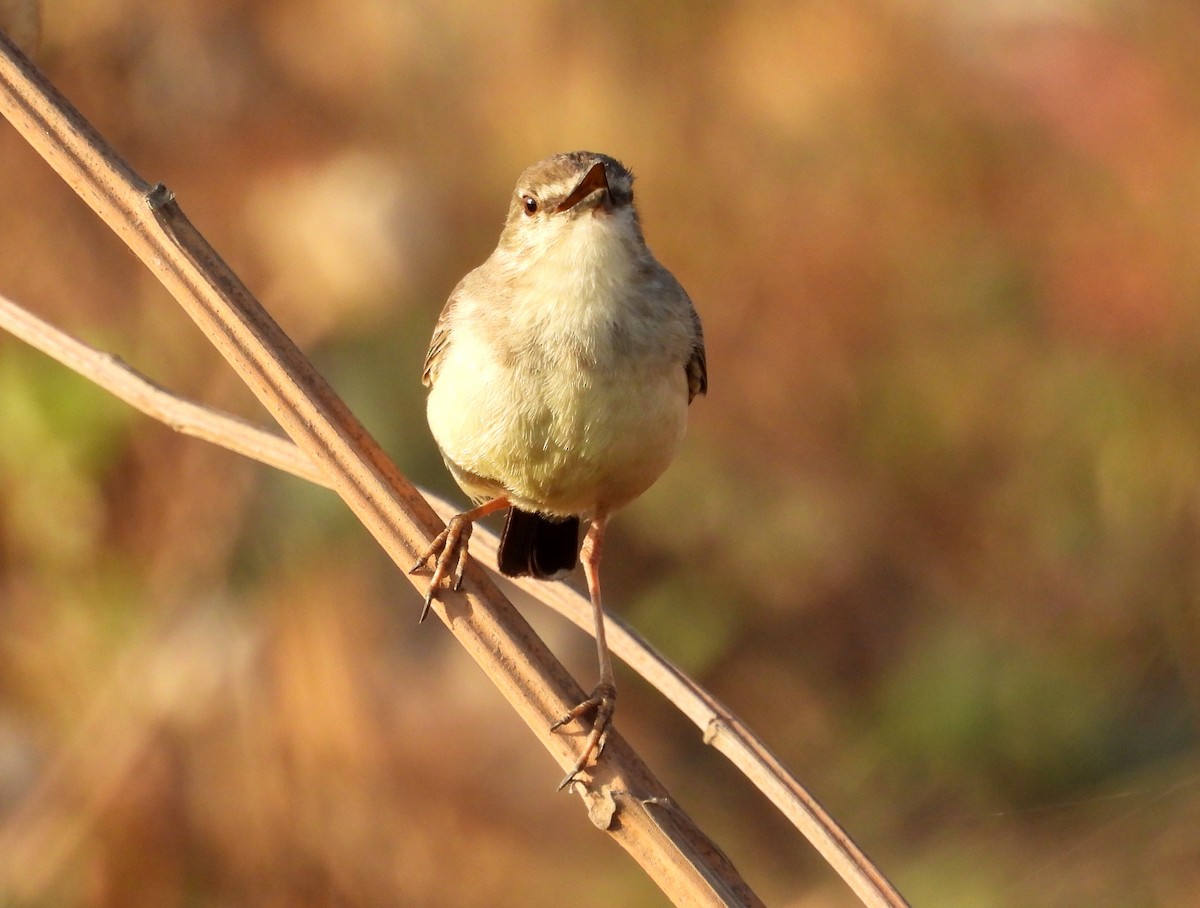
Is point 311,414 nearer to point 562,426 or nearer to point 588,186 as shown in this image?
point 562,426

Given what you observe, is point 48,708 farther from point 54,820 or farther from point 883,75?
point 883,75

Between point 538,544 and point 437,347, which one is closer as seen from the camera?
point 437,347

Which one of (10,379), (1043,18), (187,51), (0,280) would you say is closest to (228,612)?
(10,379)

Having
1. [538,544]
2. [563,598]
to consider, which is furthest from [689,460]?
[563,598]

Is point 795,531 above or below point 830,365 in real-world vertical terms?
below

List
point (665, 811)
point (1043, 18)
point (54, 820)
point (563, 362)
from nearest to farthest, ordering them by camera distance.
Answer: point (665, 811) < point (563, 362) < point (54, 820) < point (1043, 18)

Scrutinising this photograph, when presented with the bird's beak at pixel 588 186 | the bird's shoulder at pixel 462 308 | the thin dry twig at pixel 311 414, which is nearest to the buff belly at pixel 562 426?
the bird's shoulder at pixel 462 308
